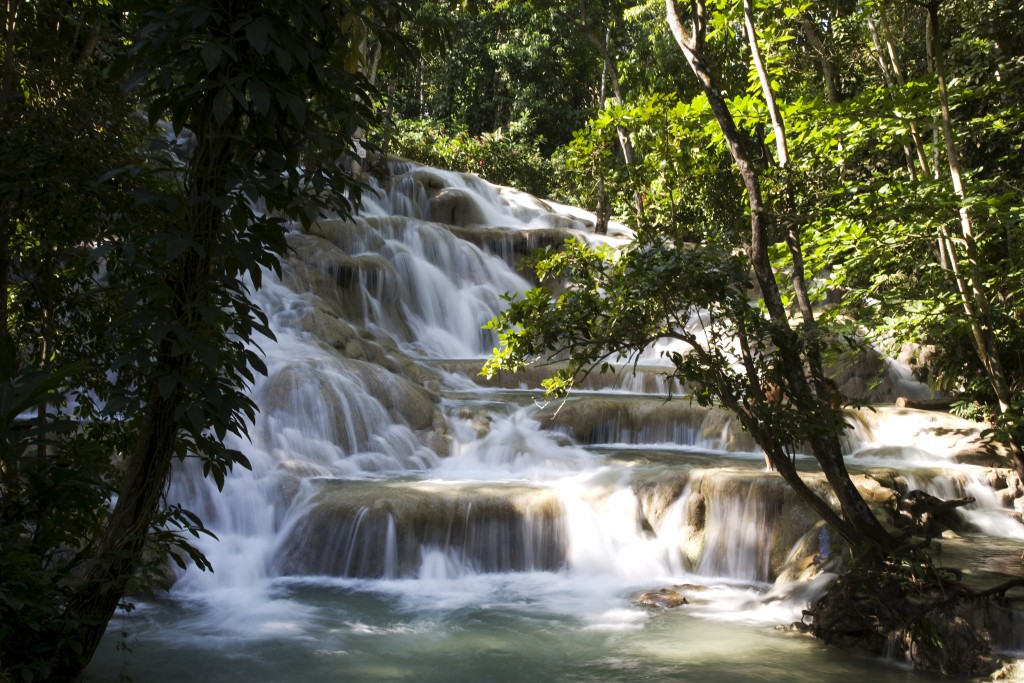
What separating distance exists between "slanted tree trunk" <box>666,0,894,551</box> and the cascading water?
0.93m

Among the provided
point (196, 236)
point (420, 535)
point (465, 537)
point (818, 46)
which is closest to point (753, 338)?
point (196, 236)

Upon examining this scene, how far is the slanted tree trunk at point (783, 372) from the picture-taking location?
588cm

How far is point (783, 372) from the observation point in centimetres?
591

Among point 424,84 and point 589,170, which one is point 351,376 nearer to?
point 589,170

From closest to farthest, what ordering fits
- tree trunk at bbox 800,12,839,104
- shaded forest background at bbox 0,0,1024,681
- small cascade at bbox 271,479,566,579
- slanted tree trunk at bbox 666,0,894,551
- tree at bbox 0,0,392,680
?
tree at bbox 0,0,392,680 < shaded forest background at bbox 0,0,1024,681 < slanted tree trunk at bbox 666,0,894,551 < small cascade at bbox 271,479,566,579 < tree trunk at bbox 800,12,839,104

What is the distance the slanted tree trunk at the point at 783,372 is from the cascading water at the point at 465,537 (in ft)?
3.05

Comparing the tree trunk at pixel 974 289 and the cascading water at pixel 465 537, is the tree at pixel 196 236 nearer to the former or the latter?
the cascading water at pixel 465 537

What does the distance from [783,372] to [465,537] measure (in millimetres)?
3863

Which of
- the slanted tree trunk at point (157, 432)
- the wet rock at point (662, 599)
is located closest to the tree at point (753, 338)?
the wet rock at point (662, 599)

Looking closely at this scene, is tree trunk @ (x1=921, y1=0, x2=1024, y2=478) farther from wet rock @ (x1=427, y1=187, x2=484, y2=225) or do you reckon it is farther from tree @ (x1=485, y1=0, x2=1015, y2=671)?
wet rock @ (x1=427, y1=187, x2=484, y2=225)

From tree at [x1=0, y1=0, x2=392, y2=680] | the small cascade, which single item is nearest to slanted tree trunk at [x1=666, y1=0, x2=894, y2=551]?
the small cascade

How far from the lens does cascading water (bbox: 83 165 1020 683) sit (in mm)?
6230

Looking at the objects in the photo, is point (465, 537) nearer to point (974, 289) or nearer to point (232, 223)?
point (974, 289)

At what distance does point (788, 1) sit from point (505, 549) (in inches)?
231
